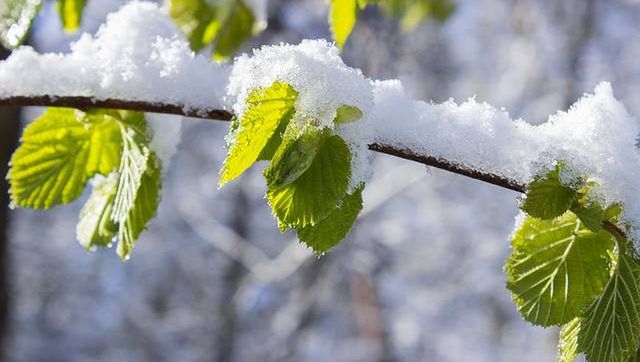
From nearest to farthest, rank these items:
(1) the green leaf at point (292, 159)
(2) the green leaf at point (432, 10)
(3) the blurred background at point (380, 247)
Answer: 1. (1) the green leaf at point (292, 159)
2. (2) the green leaf at point (432, 10)
3. (3) the blurred background at point (380, 247)

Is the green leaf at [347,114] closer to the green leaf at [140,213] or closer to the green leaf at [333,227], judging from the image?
the green leaf at [333,227]

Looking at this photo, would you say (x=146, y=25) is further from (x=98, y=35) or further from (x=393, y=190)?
(x=393, y=190)

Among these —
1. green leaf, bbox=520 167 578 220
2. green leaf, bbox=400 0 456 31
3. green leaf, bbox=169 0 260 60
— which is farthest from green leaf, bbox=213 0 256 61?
green leaf, bbox=400 0 456 31

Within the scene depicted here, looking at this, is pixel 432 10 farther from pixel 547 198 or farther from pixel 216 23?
pixel 547 198

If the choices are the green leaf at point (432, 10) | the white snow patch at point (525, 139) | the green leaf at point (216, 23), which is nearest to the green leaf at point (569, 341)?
the white snow patch at point (525, 139)

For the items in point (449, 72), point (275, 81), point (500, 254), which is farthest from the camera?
point (449, 72)

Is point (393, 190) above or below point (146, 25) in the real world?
below

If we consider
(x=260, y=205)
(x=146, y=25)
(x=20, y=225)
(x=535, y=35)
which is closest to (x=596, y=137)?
(x=146, y=25)
